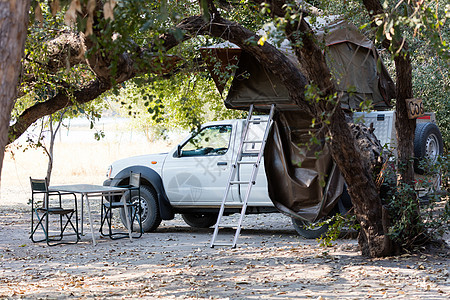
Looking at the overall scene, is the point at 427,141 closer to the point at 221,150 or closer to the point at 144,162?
the point at 221,150

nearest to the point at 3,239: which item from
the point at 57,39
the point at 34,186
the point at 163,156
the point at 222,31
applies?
the point at 34,186

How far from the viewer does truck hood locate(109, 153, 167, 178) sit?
38.7ft

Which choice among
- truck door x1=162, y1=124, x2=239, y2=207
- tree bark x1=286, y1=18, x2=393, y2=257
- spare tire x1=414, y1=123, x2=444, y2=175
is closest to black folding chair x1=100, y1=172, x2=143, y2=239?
truck door x1=162, y1=124, x2=239, y2=207

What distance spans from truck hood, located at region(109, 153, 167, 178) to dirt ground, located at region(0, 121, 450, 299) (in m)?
1.25

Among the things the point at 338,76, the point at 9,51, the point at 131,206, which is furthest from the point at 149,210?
the point at 9,51

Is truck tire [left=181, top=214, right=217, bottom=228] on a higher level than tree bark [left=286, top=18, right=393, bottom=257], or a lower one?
lower

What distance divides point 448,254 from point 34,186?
623 centimetres

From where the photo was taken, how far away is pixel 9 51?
3891 millimetres

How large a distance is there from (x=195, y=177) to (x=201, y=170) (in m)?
0.19

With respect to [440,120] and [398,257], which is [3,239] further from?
[440,120]

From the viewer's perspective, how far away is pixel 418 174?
904 cm

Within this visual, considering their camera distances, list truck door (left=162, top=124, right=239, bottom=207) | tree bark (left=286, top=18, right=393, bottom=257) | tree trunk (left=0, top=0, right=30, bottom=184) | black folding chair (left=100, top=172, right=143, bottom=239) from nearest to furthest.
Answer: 1. tree trunk (left=0, top=0, right=30, bottom=184)
2. tree bark (left=286, top=18, right=393, bottom=257)
3. black folding chair (left=100, top=172, right=143, bottom=239)
4. truck door (left=162, top=124, right=239, bottom=207)

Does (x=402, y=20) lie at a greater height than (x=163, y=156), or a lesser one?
greater

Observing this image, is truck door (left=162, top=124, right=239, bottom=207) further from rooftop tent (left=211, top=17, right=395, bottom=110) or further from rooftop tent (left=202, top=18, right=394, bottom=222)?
rooftop tent (left=211, top=17, right=395, bottom=110)
